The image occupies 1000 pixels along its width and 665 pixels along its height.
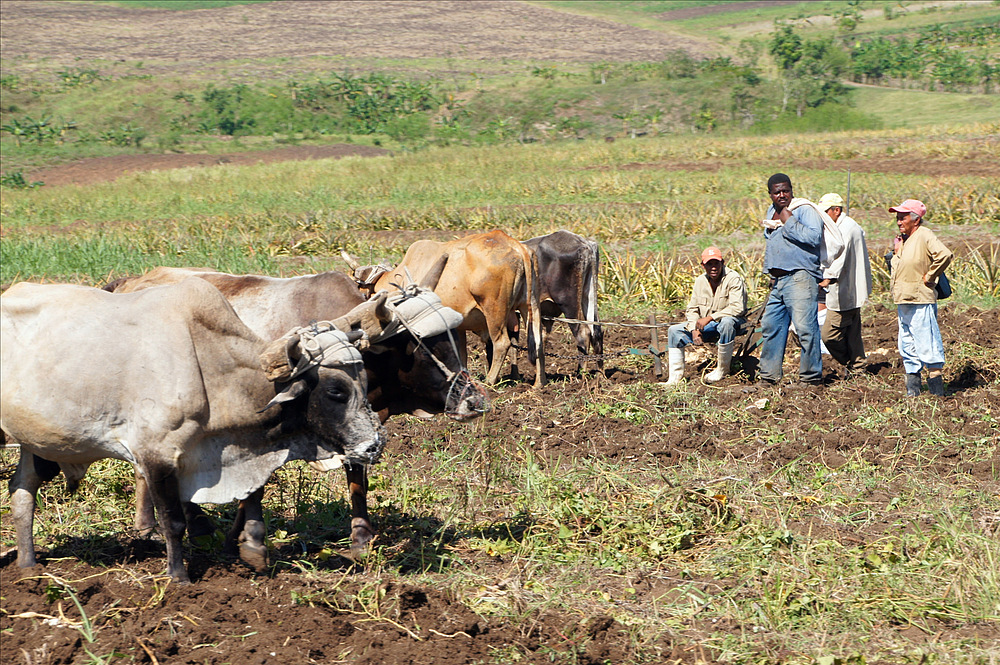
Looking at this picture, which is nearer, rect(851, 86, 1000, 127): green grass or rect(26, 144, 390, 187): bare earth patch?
rect(26, 144, 390, 187): bare earth patch

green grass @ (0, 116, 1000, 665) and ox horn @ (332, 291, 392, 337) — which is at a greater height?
ox horn @ (332, 291, 392, 337)

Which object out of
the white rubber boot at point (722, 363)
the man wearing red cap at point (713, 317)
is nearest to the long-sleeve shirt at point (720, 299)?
the man wearing red cap at point (713, 317)

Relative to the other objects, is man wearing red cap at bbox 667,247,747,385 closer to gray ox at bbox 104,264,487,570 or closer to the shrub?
gray ox at bbox 104,264,487,570

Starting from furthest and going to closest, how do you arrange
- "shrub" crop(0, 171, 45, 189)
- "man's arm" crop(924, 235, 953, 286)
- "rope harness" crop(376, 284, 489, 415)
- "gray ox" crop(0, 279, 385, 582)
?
"shrub" crop(0, 171, 45, 189), "man's arm" crop(924, 235, 953, 286), "rope harness" crop(376, 284, 489, 415), "gray ox" crop(0, 279, 385, 582)

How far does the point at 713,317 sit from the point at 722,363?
46 centimetres

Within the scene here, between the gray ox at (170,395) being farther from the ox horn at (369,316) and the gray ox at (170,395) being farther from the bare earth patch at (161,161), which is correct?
the bare earth patch at (161,161)

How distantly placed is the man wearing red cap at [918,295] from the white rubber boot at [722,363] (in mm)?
1562

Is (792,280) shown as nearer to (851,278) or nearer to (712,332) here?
(851,278)

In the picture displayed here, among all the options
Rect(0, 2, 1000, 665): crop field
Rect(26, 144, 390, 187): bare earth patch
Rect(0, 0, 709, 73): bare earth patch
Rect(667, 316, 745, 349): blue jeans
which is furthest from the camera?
Rect(0, 0, 709, 73): bare earth patch

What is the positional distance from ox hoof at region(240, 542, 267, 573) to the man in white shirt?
6.00 m

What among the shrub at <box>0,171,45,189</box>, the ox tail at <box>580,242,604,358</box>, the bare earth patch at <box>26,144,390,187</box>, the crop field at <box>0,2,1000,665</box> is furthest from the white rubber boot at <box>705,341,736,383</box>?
the bare earth patch at <box>26,144,390,187</box>

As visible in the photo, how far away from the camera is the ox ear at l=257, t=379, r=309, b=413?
5.08 metres

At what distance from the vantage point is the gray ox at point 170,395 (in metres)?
4.92

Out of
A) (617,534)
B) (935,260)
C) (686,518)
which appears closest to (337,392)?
(617,534)
